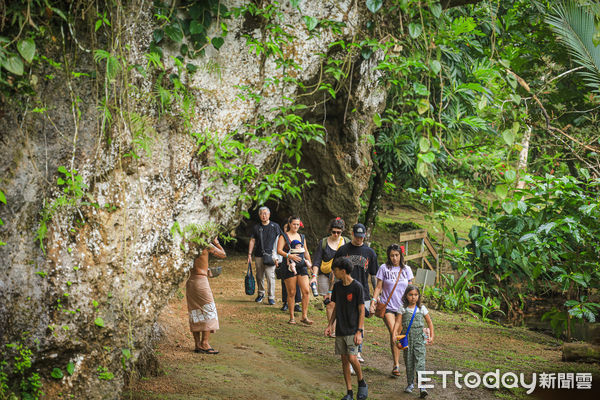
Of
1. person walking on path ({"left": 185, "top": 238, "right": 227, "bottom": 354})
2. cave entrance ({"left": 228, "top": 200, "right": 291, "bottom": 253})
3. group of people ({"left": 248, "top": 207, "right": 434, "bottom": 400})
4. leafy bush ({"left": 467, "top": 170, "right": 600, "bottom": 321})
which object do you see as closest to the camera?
group of people ({"left": 248, "top": 207, "right": 434, "bottom": 400})

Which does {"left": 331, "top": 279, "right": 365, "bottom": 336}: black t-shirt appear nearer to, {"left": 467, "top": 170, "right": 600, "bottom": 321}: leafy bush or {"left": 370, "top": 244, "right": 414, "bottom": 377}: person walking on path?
{"left": 370, "top": 244, "right": 414, "bottom": 377}: person walking on path

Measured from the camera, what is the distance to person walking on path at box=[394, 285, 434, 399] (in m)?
6.22

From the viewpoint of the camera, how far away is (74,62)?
4637 mm

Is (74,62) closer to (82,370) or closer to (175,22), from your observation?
(175,22)

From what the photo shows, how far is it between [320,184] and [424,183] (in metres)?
2.84

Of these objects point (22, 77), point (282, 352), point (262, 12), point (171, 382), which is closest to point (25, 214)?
point (22, 77)

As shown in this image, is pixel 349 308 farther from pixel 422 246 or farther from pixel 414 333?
pixel 422 246

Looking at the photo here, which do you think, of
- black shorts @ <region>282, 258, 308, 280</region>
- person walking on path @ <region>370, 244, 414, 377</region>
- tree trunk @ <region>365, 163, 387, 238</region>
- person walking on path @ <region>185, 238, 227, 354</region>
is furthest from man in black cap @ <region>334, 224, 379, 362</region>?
tree trunk @ <region>365, 163, 387, 238</region>

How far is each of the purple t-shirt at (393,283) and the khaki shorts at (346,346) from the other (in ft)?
4.19

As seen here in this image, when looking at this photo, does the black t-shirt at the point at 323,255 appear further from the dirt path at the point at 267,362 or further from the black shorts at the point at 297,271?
the dirt path at the point at 267,362

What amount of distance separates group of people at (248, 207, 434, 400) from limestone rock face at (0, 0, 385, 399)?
1740mm

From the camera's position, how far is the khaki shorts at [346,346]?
575 centimetres

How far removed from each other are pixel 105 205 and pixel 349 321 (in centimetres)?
281

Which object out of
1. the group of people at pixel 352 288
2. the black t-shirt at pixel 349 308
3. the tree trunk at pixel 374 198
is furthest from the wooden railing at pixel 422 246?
the black t-shirt at pixel 349 308
